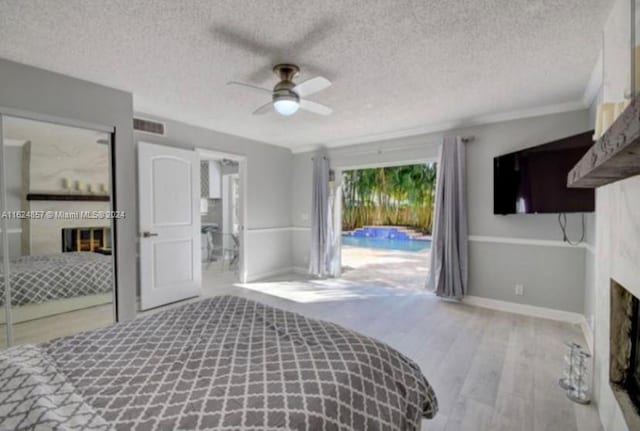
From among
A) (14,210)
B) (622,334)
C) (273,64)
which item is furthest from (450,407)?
(14,210)

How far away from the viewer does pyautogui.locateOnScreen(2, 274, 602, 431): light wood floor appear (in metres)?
1.88

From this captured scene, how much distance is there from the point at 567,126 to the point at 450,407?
3.27m

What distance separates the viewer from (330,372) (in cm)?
113

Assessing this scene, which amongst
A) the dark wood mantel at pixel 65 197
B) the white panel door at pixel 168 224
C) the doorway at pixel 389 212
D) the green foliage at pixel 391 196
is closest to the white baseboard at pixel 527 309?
the doorway at pixel 389 212

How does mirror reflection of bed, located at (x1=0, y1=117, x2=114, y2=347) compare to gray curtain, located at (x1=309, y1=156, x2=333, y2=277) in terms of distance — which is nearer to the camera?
mirror reflection of bed, located at (x1=0, y1=117, x2=114, y2=347)

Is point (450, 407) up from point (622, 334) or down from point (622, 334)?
down

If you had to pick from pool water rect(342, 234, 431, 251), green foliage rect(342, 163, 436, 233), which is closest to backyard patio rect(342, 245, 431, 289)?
pool water rect(342, 234, 431, 251)

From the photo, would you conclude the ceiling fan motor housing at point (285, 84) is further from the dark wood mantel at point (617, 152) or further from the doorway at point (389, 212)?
the doorway at point (389, 212)

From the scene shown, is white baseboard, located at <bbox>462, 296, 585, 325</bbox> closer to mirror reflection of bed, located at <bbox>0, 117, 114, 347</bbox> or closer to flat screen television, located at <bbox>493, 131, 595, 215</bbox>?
flat screen television, located at <bbox>493, 131, 595, 215</bbox>

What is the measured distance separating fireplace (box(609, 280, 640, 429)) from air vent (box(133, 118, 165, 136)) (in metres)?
4.53

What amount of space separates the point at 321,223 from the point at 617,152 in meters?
Result: 4.63

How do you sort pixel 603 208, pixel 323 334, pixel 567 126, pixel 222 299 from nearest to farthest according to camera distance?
pixel 323 334
pixel 603 208
pixel 222 299
pixel 567 126

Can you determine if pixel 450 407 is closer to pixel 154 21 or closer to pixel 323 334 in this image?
pixel 323 334

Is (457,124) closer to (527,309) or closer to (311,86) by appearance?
(527,309)
